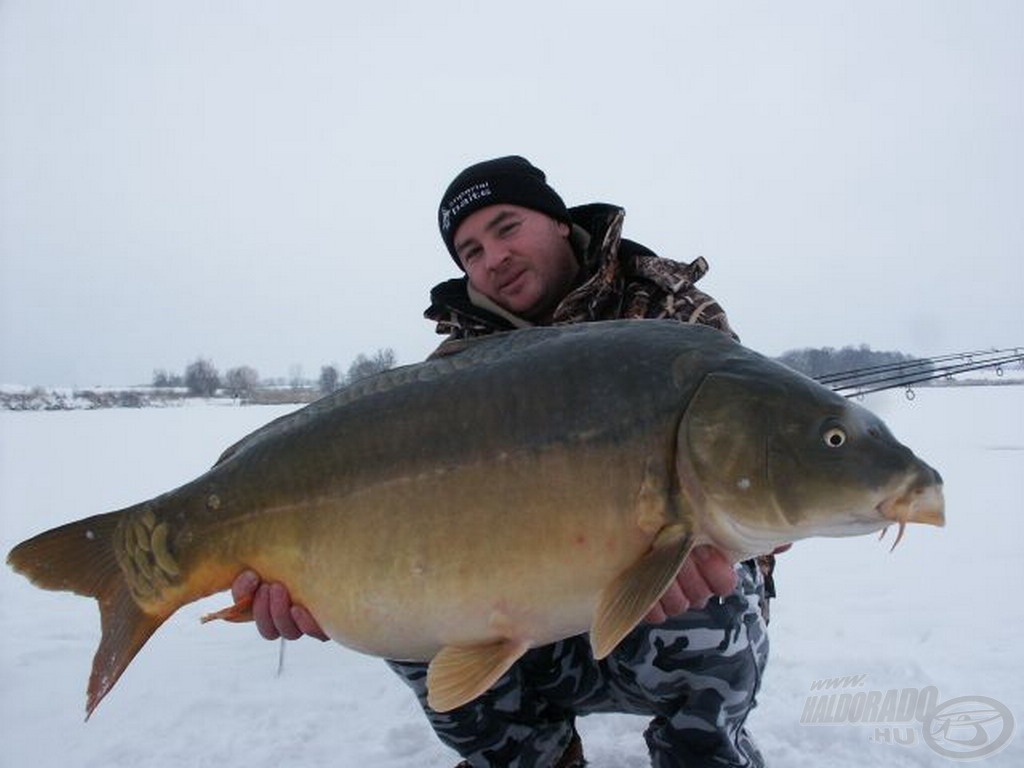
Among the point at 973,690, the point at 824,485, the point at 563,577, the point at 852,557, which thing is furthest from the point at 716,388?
the point at 852,557

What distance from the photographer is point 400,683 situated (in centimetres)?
363

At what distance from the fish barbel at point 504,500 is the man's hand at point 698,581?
0.07 meters

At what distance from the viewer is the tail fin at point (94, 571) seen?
87.7 inches

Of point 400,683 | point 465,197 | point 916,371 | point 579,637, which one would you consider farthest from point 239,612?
point 916,371

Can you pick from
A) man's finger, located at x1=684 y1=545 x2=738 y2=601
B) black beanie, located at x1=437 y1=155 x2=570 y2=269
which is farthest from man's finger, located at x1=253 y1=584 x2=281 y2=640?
black beanie, located at x1=437 y1=155 x2=570 y2=269

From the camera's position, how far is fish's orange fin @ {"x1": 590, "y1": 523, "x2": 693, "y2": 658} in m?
1.71

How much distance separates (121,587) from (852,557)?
529cm

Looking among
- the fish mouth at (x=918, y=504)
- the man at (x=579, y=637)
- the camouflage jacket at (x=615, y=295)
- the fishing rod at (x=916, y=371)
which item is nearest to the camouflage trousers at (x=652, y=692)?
the man at (x=579, y=637)

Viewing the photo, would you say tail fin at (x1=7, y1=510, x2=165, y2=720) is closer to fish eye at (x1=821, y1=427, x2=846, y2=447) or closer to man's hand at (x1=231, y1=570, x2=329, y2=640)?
man's hand at (x1=231, y1=570, x2=329, y2=640)

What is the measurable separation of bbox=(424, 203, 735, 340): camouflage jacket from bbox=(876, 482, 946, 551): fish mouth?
117 cm

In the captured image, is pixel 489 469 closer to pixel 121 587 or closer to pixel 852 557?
pixel 121 587

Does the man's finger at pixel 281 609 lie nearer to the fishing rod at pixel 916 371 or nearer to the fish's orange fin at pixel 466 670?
the fish's orange fin at pixel 466 670

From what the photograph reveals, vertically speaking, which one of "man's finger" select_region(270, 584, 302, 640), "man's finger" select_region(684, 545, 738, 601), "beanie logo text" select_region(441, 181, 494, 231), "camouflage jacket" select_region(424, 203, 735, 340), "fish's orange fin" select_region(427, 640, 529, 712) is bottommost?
"fish's orange fin" select_region(427, 640, 529, 712)

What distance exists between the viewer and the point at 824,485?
1727 millimetres
